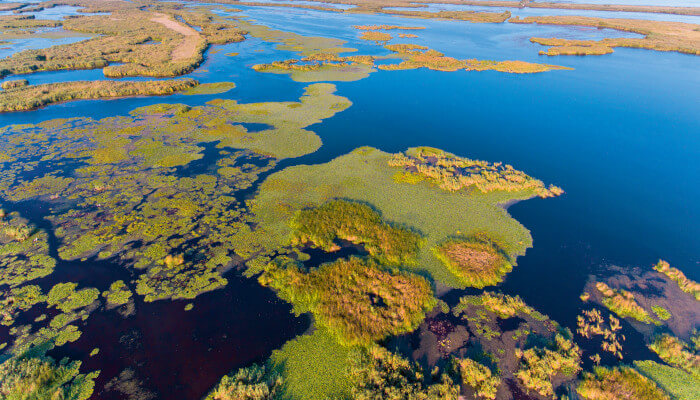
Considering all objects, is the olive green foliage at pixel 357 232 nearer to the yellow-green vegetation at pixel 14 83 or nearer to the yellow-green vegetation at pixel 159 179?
the yellow-green vegetation at pixel 159 179

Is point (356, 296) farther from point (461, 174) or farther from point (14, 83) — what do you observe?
point (14, 83)

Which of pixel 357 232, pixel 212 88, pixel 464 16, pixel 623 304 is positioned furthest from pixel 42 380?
pixel 464 16

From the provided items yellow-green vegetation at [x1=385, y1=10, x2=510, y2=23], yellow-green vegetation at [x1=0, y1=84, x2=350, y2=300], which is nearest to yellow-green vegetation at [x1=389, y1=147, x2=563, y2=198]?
yellow-green vegetation at [x1=0, y1=84, x2=350, y2=300]

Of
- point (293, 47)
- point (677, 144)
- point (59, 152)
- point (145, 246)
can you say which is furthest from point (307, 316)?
point (293, 47)

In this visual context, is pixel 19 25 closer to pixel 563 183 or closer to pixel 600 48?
pixel 563 183

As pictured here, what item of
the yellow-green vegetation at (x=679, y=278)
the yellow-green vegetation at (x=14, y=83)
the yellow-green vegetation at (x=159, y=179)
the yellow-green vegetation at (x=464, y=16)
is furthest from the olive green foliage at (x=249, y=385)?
the yellow-green vegetation at (x=464, y=16)

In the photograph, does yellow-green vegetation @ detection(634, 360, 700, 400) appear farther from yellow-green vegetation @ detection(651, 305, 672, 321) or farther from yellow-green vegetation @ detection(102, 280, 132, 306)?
yellow-green vegetation @ detection(102, 280, 132, 306)

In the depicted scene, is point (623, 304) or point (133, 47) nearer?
point (623, 304)
